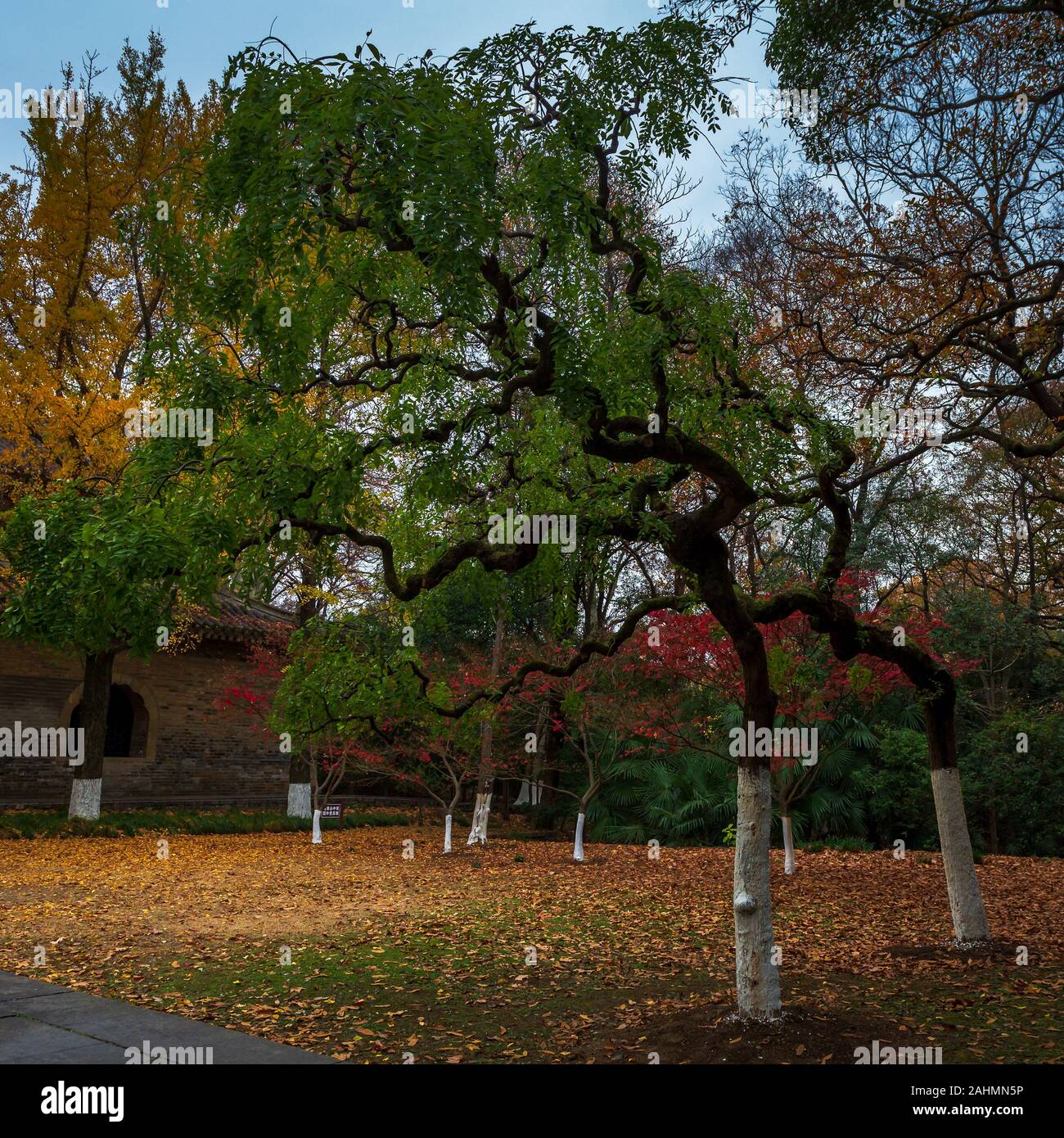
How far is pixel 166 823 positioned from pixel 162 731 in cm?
329

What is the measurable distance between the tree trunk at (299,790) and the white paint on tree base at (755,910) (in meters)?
15.4

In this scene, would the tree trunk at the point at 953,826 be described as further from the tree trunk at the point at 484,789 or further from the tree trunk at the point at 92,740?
the tree trunk at the point at 92,740

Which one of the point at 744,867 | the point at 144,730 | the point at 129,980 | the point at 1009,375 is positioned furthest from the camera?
the point at 144,730

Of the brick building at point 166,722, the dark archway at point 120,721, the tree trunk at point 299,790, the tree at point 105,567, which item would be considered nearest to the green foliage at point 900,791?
the tree trunk at point 299,790

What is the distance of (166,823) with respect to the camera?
18.3m

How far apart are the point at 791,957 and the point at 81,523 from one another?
273 inches

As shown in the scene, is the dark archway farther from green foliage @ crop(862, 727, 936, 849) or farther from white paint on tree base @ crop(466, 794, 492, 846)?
green foliage @ crop(862, 727, 936, 849)

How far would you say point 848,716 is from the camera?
17969mm

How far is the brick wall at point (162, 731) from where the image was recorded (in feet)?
62.2

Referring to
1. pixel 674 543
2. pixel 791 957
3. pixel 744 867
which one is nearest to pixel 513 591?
pixel 674 543

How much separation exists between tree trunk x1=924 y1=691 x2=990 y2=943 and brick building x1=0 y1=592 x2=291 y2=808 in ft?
44.7

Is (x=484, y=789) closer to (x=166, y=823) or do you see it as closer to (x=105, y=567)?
(x=166, y=823)

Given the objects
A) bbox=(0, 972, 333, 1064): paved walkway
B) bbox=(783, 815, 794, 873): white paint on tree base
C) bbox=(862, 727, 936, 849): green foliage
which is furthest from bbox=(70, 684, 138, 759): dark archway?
bbox=(0, 972, 333, 1064): paved walkway
